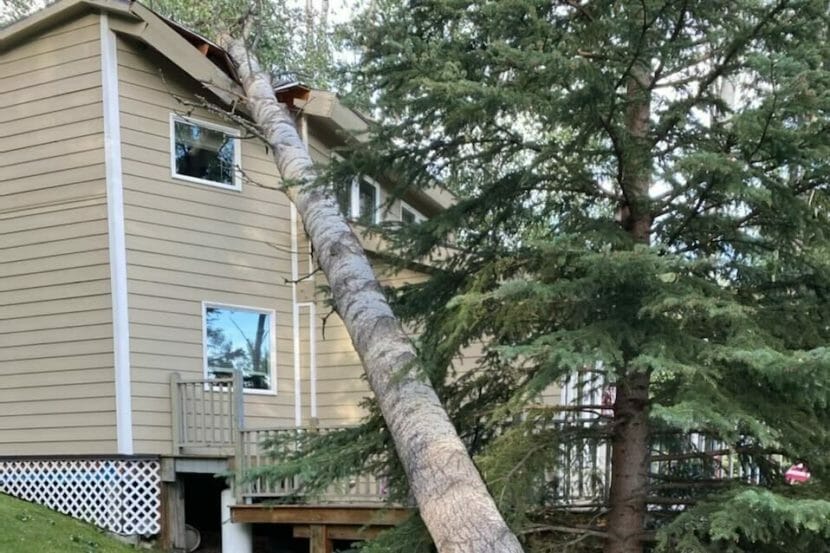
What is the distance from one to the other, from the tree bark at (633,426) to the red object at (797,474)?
70 centimetres

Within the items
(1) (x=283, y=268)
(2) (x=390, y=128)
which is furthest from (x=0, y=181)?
(2) (x=390, y=128)

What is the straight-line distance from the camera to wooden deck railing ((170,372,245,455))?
872cm

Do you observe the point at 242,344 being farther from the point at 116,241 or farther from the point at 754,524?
the point at 754,524

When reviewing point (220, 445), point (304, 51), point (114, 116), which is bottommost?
point (220, 445)

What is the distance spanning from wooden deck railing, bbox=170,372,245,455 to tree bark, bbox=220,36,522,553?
12.9ft

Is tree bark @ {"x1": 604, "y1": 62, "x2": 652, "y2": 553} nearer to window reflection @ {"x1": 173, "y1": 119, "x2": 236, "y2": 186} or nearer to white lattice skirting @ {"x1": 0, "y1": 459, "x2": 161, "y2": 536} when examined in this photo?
white lattice skirting @ {"x1": 0, "y1": 459, "x2": 161, "y2": 536}

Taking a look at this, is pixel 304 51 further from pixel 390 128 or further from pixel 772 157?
pixel 772 157

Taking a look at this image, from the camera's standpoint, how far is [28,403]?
9.33 m

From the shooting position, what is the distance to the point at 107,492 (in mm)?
8625

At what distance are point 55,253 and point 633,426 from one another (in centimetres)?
766

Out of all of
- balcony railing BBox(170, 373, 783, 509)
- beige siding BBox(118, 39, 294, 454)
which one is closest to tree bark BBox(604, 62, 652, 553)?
balcony railing BBox(170, 373, 783, 509)

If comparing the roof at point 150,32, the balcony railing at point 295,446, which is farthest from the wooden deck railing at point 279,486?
the roof at point 150,32

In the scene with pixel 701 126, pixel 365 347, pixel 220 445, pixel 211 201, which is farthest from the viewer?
pixel 211 201

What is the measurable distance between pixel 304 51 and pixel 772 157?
14.6 meters
